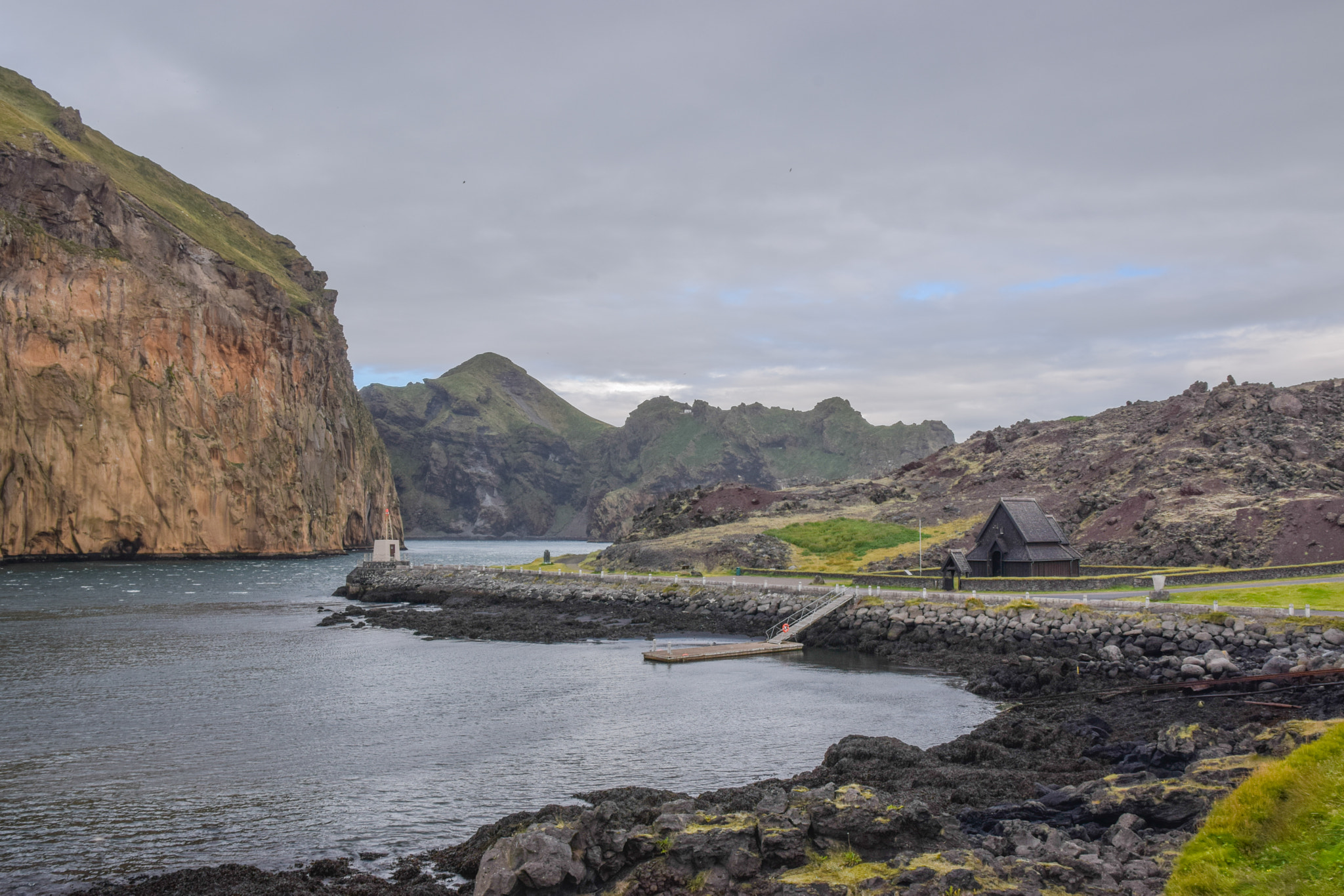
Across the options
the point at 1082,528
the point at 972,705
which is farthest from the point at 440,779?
the point at 1082,528

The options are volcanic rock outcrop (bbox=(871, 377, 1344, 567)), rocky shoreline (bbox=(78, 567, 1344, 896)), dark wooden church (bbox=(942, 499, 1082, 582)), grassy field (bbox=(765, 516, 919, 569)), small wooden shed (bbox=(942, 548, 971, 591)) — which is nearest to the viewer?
rocky shoreline (bbox=(78, 567, 1344, 896))

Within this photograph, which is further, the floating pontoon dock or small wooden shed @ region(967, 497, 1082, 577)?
small wooden shed @ region(967, 497, 1082, 577)

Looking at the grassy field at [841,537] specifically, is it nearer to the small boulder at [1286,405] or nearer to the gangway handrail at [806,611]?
the gangway handrail at [806,611]

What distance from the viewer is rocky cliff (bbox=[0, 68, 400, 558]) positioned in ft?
360

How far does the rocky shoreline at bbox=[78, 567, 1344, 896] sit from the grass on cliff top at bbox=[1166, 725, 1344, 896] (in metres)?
4.18

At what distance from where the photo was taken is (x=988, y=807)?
60.7 ft

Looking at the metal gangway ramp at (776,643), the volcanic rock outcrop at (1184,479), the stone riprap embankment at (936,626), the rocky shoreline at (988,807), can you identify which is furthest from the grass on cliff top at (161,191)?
the rocky shoreline at (988,807)

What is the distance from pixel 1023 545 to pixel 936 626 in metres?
14.6

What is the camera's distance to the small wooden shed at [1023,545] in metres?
57.1

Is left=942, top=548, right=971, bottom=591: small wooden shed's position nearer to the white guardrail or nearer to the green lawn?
the white guardrail

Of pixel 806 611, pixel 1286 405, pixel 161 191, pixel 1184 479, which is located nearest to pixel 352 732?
pixel 806 611

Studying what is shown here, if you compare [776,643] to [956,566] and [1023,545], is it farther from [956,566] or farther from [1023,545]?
[1023,545]

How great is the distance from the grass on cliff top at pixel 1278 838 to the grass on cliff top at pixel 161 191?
146 meters

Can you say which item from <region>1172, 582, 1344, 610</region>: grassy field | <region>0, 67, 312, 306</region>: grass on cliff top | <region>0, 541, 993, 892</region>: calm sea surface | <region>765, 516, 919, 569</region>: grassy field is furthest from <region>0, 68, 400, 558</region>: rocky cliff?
<region>1172, 582, 1344, 610</region>: grassy field
